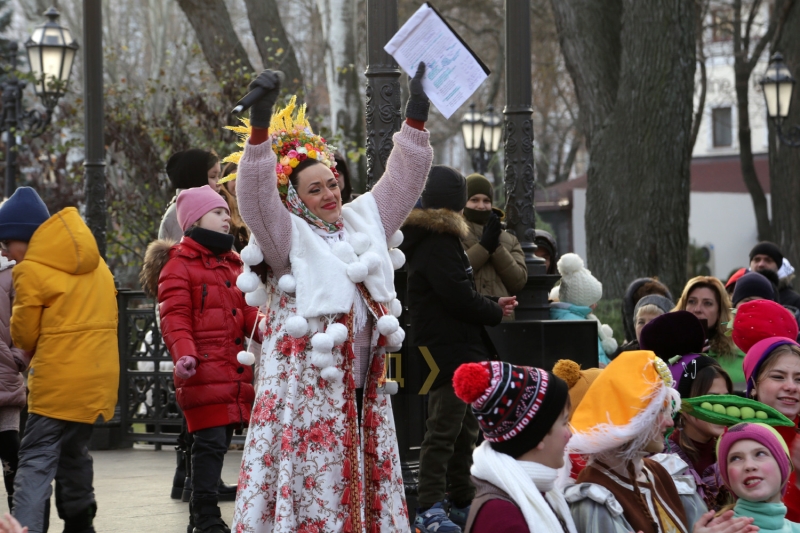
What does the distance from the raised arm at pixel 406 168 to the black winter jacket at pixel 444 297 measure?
1172mm

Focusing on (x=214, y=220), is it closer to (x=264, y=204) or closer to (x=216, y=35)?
(x=264, y=204)

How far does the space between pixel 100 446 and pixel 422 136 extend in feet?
20.0

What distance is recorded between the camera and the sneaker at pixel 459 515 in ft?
21.9

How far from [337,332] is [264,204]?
1.94 ft

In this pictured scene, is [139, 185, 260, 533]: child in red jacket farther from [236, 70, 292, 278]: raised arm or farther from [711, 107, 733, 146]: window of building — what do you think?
[711, 107, 733, 146]: window of building

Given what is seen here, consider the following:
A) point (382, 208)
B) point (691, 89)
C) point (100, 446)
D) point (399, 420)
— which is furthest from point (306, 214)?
point (691, 89)

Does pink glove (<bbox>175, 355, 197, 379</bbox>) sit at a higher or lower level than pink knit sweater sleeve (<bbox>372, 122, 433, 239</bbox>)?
lower

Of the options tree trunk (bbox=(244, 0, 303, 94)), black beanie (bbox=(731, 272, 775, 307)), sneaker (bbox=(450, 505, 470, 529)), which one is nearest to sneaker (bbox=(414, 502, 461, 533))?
sneaker (bbox=(450, 505, 470, 529))

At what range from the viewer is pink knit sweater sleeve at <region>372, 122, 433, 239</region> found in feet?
16.4

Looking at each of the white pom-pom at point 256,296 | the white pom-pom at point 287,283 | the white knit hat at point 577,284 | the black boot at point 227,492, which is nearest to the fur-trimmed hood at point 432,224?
the white pom-pom at point 256,296

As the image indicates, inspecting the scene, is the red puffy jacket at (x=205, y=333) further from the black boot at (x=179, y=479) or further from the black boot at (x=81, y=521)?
the black boot at (x=179, y=479)

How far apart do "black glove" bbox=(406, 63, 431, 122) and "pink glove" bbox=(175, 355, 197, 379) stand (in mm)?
1634

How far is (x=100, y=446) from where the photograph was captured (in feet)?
33.0

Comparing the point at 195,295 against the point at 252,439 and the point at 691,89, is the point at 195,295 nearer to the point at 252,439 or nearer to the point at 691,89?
the point at 252,439
